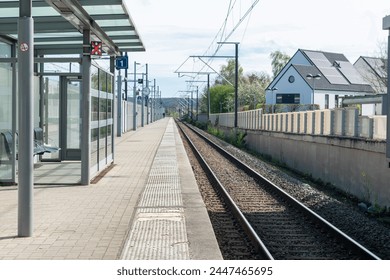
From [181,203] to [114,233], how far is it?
2.84 m

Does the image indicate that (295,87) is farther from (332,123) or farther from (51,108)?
(51,108)

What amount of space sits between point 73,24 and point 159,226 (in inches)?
180

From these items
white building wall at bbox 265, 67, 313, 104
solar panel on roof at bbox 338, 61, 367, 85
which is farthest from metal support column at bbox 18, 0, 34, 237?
solar panel on roof at bbox 338, 61, 367, 85

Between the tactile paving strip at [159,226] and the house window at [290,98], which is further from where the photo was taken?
the house window at [290,98]

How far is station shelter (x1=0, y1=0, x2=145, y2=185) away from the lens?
424 inches

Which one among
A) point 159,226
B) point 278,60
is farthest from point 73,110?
point 278,60

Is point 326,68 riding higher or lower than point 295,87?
higher

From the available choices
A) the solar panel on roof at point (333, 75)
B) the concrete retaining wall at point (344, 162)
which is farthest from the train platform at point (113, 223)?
the solar panel on roof at point (333, 75)

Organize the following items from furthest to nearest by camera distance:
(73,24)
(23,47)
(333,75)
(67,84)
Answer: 1. (333,75)
2. (67,84)
3. (73,24)
4. (23,47)

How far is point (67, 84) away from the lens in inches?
575

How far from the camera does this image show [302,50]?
248ft

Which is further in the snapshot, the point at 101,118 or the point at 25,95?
the point at 101,118

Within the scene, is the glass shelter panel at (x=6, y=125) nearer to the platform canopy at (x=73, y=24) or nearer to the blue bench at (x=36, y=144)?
the blue bench at (x=36, y=144)

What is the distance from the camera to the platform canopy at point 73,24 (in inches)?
394
